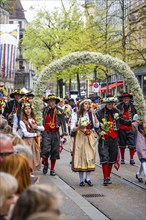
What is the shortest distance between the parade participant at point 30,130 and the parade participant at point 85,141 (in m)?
0.84

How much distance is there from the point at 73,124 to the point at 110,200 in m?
2.44

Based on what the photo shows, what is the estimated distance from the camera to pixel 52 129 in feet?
44.1

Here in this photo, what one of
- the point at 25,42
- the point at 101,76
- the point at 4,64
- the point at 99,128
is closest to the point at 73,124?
the point at 99,128

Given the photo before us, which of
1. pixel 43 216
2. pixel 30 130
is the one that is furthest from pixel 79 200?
pixel 43 216

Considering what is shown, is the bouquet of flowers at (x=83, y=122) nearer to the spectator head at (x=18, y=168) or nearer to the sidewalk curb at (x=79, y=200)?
the sidewalk curb at (x=79, y=200)

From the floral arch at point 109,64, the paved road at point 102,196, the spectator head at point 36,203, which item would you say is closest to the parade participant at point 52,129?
the floral arch at point 109,64

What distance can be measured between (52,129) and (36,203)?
9904 mm

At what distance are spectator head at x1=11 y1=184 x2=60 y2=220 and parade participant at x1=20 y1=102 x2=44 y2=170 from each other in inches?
339

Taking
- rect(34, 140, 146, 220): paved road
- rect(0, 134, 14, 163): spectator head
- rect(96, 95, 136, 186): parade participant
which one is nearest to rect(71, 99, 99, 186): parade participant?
rect(96, 95, 136, 186): parade participant

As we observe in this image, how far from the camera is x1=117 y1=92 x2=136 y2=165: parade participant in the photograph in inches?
607

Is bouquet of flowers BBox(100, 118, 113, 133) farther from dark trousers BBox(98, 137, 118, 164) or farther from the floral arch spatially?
the floral arch

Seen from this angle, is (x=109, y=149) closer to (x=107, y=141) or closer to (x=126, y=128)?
(x=107, y=141)

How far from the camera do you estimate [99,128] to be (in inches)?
476

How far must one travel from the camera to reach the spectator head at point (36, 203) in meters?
3.51
